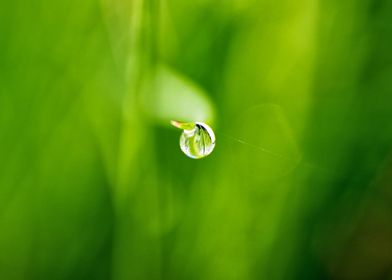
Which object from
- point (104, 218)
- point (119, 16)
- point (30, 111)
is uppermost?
point (119, 16)

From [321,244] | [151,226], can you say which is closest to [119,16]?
[151,226]

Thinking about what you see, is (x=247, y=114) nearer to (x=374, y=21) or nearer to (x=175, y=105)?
(x=175, y=105)

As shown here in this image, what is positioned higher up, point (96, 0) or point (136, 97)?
point (96, 0)
